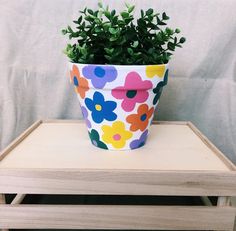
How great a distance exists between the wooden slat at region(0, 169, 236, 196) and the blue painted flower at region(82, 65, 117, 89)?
0.16 metres

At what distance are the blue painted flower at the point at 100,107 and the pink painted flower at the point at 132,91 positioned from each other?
2 centimetres

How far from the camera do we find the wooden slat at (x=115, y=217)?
489 millimetres

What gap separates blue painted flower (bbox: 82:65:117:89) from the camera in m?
0.50

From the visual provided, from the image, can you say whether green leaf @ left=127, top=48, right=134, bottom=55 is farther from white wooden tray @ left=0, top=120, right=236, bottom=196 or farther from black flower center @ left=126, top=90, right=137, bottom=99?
white wooden tray @ left=0, top=120, right=236, bottom=196

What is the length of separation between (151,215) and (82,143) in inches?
8.7

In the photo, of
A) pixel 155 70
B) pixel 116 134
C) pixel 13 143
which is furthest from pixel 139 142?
pixel 13 143

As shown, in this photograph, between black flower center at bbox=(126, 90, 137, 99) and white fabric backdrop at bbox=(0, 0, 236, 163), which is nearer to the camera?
black flower center at bbox=(126, 90, 137, 99)

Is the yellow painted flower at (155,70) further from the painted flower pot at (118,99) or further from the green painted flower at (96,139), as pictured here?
the green painted flower at (96,139)

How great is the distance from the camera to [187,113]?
2.89 feet

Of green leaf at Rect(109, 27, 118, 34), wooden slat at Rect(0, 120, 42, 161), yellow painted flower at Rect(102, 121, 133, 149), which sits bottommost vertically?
wooden slat at Rect(0, 120, 42, 161)

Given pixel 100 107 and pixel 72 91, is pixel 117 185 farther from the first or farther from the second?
pixel 72 91

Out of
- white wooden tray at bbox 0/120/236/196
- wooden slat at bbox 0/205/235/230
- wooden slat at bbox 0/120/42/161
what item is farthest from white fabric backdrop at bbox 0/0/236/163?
wooden slat at bbox 0/205/235/230

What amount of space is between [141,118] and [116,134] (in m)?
0.06


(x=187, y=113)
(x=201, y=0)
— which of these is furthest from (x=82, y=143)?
(x=201, y=0)
